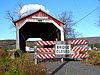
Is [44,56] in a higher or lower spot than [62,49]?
lower

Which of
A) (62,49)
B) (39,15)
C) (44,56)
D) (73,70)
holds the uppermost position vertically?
(39,15)

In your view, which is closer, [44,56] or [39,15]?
[44,56]

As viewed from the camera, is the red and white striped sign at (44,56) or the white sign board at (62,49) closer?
the red and white striped sign at (44,56)

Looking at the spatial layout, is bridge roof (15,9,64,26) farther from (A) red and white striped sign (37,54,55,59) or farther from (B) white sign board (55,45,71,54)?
(A) red and white striped sign (37,54,55,59)

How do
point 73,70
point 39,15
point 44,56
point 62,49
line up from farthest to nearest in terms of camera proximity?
point 39,15, point 62,49, point 44,56, point 73,70

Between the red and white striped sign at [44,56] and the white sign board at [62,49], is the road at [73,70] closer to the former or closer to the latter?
the red and white striped sign at [44,56]

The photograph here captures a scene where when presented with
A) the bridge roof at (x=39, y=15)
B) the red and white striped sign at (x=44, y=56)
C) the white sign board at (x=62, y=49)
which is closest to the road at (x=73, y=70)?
the red and white striped sign at (x=44, y=56)

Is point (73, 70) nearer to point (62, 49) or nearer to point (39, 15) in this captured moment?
point (62, 49)

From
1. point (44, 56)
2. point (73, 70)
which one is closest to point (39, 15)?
point (44, 56)

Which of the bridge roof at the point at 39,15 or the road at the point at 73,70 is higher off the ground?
the bridge roof at the point at 39,15

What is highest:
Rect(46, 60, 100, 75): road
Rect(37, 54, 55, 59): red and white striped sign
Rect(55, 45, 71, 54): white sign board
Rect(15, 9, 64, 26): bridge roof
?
Rect(15, 9, 64, 26): bridge roof

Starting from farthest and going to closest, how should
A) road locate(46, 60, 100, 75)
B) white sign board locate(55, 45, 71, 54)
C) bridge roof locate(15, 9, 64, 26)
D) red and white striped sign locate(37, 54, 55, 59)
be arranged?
1. bridge roof locate(15, 9, 64, 26)
2. white sign board locate(55, 45, 71, 54)
3. red and white striped sign locate(37, 54, 55, 59)
4. road locate(46, 60, 100, 75)

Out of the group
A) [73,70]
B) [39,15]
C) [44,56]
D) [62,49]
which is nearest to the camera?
[73,70]

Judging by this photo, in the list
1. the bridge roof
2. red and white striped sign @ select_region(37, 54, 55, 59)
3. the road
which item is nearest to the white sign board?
red and white striped sign @ select_region(37, 54, 55, 59)
